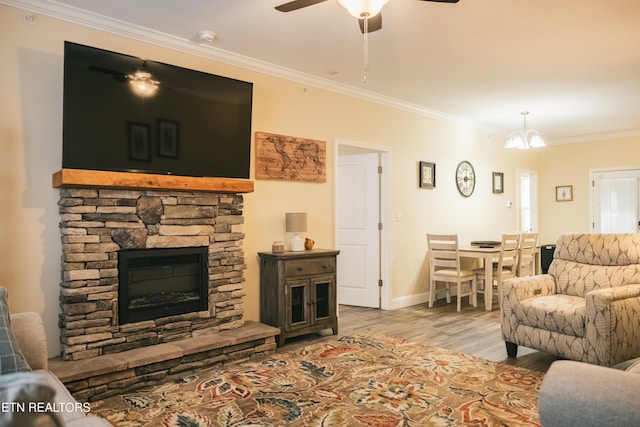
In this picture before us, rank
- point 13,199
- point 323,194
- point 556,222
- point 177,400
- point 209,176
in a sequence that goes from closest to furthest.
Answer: point 177,400 < point 13,199 < point 209,176 < point 323,194 < point 556,222

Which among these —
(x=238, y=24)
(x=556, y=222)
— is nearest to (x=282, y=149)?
(x=238, y=24)

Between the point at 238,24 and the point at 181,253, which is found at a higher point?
the point at 238,24

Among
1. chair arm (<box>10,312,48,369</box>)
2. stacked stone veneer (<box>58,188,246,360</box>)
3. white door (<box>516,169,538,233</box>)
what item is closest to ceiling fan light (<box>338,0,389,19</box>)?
stacked stone veneer (<box>58,188,246,360</box>)

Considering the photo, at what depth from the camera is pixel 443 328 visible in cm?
479

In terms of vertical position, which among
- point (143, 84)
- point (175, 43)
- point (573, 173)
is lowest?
point (573, 173)

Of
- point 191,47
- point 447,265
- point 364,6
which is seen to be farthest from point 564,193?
point 364,6

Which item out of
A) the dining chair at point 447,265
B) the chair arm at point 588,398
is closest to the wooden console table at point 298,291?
the dining chair at point 447,265

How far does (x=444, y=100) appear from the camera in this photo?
19.0 feet

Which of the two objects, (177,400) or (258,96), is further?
(258,96)

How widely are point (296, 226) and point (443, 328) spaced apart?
1926mm

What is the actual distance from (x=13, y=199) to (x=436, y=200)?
5.05 meters

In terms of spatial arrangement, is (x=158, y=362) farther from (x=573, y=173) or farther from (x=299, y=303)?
(x=573, y=173)

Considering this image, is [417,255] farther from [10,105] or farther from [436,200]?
[10,105]

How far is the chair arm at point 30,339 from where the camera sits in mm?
2094
